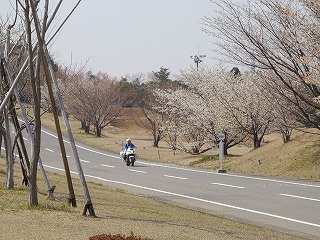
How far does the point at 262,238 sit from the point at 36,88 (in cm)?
491

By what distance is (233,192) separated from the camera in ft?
71.9

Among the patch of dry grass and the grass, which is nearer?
the patch of dry grass

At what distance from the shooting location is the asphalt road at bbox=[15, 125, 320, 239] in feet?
52.4

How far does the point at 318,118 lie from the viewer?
26359 millimetres

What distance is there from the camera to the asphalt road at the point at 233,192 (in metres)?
16.0

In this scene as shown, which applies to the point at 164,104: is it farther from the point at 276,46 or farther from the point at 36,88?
the point at 36,88

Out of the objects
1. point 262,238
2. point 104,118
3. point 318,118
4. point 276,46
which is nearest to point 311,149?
point 318,118

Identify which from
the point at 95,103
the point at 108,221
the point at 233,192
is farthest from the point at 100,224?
the point at 95,103

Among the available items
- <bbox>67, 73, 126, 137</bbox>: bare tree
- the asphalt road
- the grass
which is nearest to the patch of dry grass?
the grass

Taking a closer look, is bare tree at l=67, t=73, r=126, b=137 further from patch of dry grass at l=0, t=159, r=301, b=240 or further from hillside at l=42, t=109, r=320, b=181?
patch of dry grass at l=0, t=159, r=301, b=240

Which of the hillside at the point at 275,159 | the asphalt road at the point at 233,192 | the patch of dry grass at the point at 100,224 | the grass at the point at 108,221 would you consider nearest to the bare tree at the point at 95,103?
the hillside at the point at 275,159

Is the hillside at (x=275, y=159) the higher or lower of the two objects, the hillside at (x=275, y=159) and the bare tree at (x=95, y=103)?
the lower

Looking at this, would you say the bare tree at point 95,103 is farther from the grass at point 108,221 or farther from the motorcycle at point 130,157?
the grass at point 108,221

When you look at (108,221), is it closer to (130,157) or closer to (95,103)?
(130,157)
